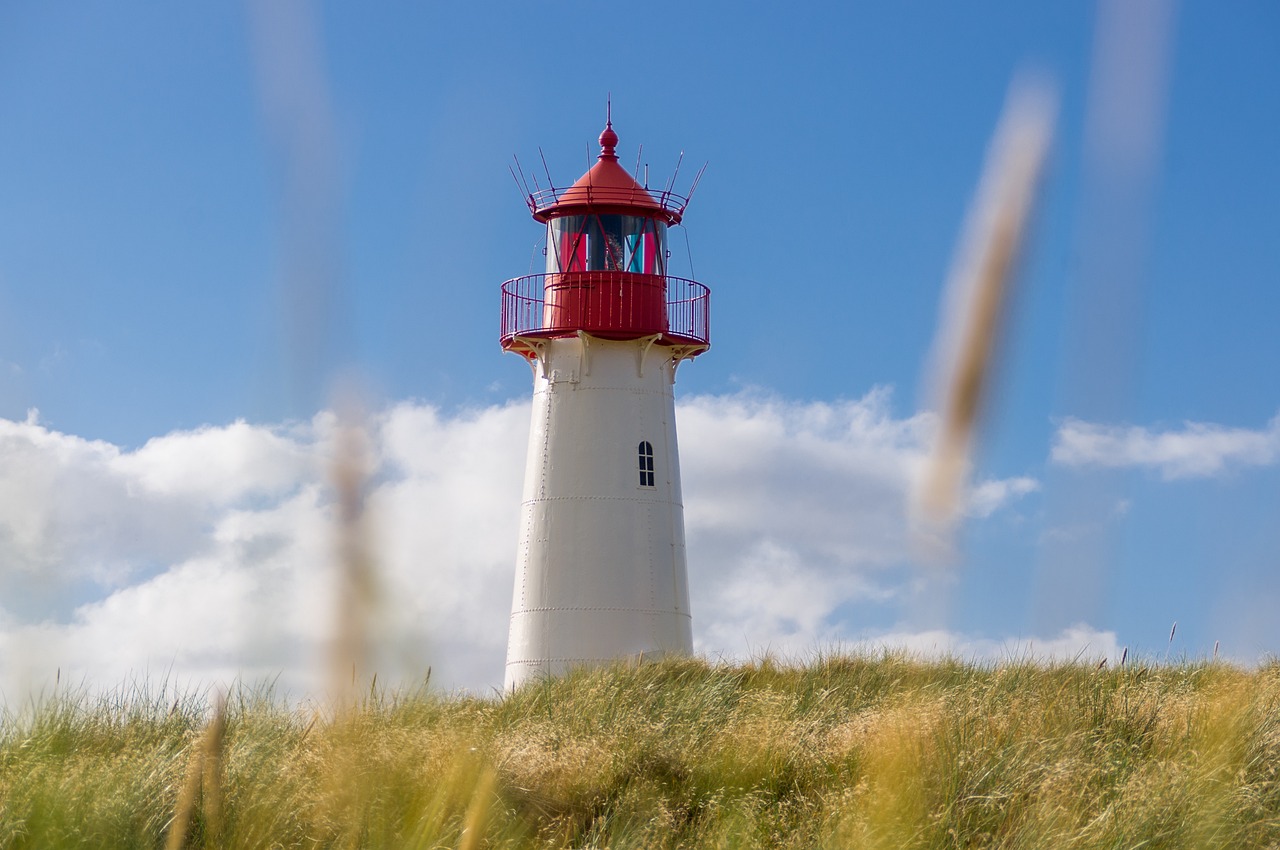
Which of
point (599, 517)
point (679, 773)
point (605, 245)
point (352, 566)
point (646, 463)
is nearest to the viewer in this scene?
point (352, 566)

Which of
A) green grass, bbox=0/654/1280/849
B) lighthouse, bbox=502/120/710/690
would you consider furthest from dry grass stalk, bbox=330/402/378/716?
lighthouse, bbox=502/120/710/690

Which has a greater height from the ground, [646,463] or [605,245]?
[605,245]

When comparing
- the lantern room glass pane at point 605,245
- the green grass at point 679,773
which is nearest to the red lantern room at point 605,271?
the lantern room glass pane at point 605,245

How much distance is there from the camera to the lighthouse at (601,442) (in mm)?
18031

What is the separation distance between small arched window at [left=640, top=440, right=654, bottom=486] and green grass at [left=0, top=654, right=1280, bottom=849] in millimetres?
9114

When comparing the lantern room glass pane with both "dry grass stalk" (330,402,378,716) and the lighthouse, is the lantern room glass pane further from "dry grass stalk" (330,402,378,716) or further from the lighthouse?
"dry grass stalk" (330,402,378,716)

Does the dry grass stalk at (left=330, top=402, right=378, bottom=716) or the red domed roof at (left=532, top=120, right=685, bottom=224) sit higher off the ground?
the red domed roof at (left=532, top=120, right=685, bottom=224)

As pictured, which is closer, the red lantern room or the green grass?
the green grass

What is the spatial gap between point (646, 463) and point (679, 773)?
1100cm

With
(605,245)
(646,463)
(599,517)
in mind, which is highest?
(605,245)

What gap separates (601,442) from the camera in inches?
728

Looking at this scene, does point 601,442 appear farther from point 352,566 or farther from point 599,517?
point 352,566

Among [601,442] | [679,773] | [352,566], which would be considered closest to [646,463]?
[601,442]

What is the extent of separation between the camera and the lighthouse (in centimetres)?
1803
